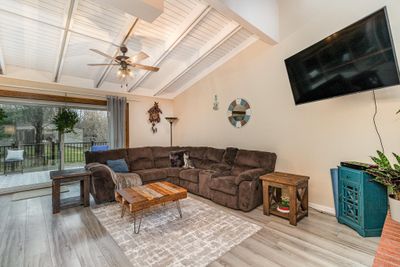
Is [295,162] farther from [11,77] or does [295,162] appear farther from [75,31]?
[11,77]

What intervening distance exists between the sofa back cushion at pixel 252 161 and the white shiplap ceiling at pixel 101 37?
2267mm

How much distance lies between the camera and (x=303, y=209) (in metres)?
2.80

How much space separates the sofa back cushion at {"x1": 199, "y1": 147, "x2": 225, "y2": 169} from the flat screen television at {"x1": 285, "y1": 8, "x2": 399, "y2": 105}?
6.67 ft

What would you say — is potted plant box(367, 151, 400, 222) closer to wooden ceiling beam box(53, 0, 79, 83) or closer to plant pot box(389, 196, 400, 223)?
plant pot box(389, 196, 400, 223)

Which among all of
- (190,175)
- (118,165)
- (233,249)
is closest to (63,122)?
(118,165)

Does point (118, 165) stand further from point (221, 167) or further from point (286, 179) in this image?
point (286, 179)

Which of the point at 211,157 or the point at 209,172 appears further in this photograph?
the point at 211,157

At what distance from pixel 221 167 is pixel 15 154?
4560 millimetres

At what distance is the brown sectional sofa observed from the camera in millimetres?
3027

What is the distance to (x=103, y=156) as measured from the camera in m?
4.00

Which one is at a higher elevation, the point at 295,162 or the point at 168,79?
the point at 168,79

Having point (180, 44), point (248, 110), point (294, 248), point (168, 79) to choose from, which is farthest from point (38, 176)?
point (294, 248)

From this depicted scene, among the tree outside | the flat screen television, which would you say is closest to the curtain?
the tree outside

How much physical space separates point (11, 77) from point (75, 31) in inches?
82.8
